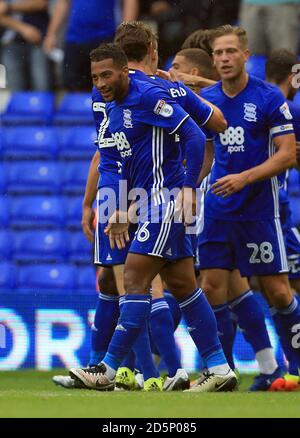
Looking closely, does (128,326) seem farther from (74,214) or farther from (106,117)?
(74,214)

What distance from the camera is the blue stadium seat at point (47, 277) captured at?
10727 millimetres

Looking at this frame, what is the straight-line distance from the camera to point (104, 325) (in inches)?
273

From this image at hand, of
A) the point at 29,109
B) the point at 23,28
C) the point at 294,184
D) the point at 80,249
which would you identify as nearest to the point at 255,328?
the point at 294,184

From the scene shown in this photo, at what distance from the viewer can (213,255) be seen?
23.7 ft

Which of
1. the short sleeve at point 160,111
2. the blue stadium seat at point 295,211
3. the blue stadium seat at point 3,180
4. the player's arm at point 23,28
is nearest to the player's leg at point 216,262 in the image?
the short sleeve at point 160,111

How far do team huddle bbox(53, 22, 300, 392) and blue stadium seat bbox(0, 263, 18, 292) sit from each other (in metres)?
3.15

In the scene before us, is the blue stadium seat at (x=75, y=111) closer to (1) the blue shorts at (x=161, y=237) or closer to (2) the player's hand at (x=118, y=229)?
(2) the player's hand at (x=118, y=229)

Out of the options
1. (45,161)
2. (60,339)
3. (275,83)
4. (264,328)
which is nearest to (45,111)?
(45,161)

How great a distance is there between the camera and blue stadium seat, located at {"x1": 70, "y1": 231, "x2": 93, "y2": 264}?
10891mm

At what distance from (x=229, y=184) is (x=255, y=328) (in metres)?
0.98

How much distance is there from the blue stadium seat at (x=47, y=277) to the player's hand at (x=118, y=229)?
428 centimetres

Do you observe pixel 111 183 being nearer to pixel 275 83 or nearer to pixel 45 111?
pixel 275 83

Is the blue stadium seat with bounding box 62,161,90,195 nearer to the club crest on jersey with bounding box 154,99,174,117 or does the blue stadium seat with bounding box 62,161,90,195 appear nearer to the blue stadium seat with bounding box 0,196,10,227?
the blue stadium seat with bounding box 0,196,10,227

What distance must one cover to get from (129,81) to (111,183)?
2.11 ft
